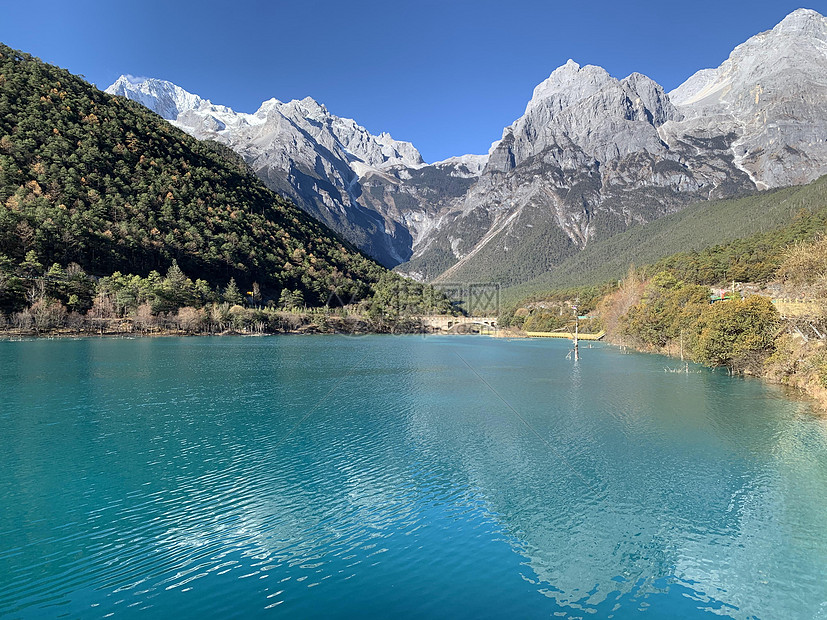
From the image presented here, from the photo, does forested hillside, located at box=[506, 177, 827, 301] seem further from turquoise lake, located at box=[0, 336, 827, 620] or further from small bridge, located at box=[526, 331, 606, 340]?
turquoise lake, located at box=[0, 336, 827, 620]

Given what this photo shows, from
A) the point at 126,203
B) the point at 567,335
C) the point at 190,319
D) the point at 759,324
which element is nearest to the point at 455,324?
the point at 567,335

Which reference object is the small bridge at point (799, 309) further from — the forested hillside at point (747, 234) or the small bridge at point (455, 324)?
the small bridge at point (455, 324)

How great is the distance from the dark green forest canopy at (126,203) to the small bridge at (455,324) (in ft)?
78.1

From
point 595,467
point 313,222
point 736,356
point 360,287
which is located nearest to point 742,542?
point 595,467

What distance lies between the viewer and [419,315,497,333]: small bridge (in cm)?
17425

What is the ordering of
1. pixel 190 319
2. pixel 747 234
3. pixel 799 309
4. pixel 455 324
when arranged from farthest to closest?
pixel 455 324
pixel 747 234
pixel 190 319
pixel 799 309

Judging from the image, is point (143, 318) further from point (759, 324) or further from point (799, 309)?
point (799, 309)

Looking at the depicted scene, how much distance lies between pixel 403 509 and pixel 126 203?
5292 inches

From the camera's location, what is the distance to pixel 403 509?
15.7 metres

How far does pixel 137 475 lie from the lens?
17.8 m

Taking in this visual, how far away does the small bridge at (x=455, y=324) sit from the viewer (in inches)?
6860

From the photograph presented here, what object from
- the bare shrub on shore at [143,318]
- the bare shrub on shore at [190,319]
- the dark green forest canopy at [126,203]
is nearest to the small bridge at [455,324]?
the dark green forest canopy at [126,203]

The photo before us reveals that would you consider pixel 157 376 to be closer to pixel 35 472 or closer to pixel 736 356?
pixel 35 472

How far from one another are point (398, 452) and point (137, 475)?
10682 millimetres
